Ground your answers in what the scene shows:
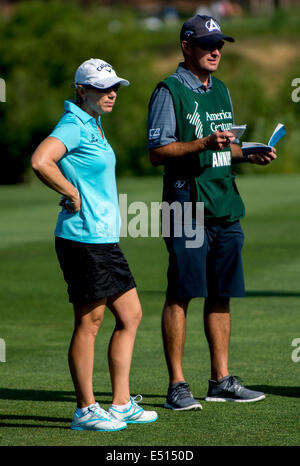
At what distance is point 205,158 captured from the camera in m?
6.25

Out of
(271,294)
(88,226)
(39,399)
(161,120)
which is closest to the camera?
(88,226)

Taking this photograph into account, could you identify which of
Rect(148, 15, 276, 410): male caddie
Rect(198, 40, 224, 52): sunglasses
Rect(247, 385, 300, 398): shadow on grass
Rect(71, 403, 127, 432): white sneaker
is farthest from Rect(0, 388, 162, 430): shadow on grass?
Rect(198, 40, 224, 52): sunglasses

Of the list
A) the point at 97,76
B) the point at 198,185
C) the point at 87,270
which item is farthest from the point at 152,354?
the point at 97,76

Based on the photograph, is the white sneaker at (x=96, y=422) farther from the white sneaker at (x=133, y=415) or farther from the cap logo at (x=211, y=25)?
the cap logo at (x=211, y=25)

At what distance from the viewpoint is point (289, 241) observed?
1747 cm

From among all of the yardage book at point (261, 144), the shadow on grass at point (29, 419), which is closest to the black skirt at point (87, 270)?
the shadow on grass at point (29, 419)

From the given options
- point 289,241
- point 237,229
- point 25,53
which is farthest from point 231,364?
point 25,53

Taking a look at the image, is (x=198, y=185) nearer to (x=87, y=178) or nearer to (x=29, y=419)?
(x=87, y=178)

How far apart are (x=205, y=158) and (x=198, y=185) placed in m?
0.18

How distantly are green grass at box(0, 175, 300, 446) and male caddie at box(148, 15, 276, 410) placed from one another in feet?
1.13

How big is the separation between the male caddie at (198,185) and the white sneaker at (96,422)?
2.09 ft

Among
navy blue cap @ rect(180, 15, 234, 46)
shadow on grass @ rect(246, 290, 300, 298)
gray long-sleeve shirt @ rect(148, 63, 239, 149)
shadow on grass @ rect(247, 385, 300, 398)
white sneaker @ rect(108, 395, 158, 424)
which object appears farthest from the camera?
shadow on grass @ rect(246, 290, 300, 298)

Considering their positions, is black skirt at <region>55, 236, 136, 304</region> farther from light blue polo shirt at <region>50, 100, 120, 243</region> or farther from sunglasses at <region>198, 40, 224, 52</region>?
sunglasses at <region>198, 40, 224, 52</region>

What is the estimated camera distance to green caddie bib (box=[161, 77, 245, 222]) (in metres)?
6.21
